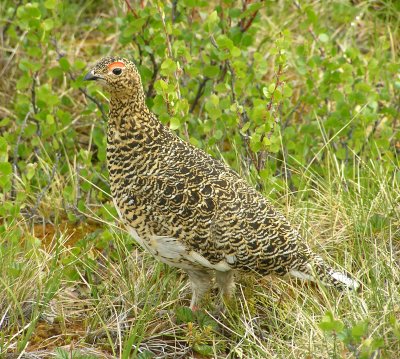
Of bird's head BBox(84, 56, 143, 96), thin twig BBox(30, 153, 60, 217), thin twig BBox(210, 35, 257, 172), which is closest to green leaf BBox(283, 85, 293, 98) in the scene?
thin twig BBox(210, 35, 257, 172)

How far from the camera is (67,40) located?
24.6 feet

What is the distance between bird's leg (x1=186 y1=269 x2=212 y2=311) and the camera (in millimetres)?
4695

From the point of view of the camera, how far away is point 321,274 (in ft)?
15.2

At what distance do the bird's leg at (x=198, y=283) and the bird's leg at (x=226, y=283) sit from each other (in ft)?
0.17

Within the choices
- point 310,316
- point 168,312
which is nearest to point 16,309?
point 168,312

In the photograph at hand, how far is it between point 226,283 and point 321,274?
0.50 meters

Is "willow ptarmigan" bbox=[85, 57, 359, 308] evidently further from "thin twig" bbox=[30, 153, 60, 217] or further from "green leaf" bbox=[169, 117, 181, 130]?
"thin twig" bbox=[30, 153, 60, 217]

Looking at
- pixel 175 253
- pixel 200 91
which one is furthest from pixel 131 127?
pixel 200 91

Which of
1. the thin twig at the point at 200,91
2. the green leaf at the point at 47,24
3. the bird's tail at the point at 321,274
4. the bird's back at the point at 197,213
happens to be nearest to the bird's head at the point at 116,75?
the bird's back at the point at 197,213

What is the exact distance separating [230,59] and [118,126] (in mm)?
1440

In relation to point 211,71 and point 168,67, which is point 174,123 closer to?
point 168,67

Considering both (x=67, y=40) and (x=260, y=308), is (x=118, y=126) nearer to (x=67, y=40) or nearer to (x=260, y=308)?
(x=260, y=308)

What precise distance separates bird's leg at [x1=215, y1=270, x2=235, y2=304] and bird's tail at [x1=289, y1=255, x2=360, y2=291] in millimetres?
331

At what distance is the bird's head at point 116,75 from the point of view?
4551 mm
